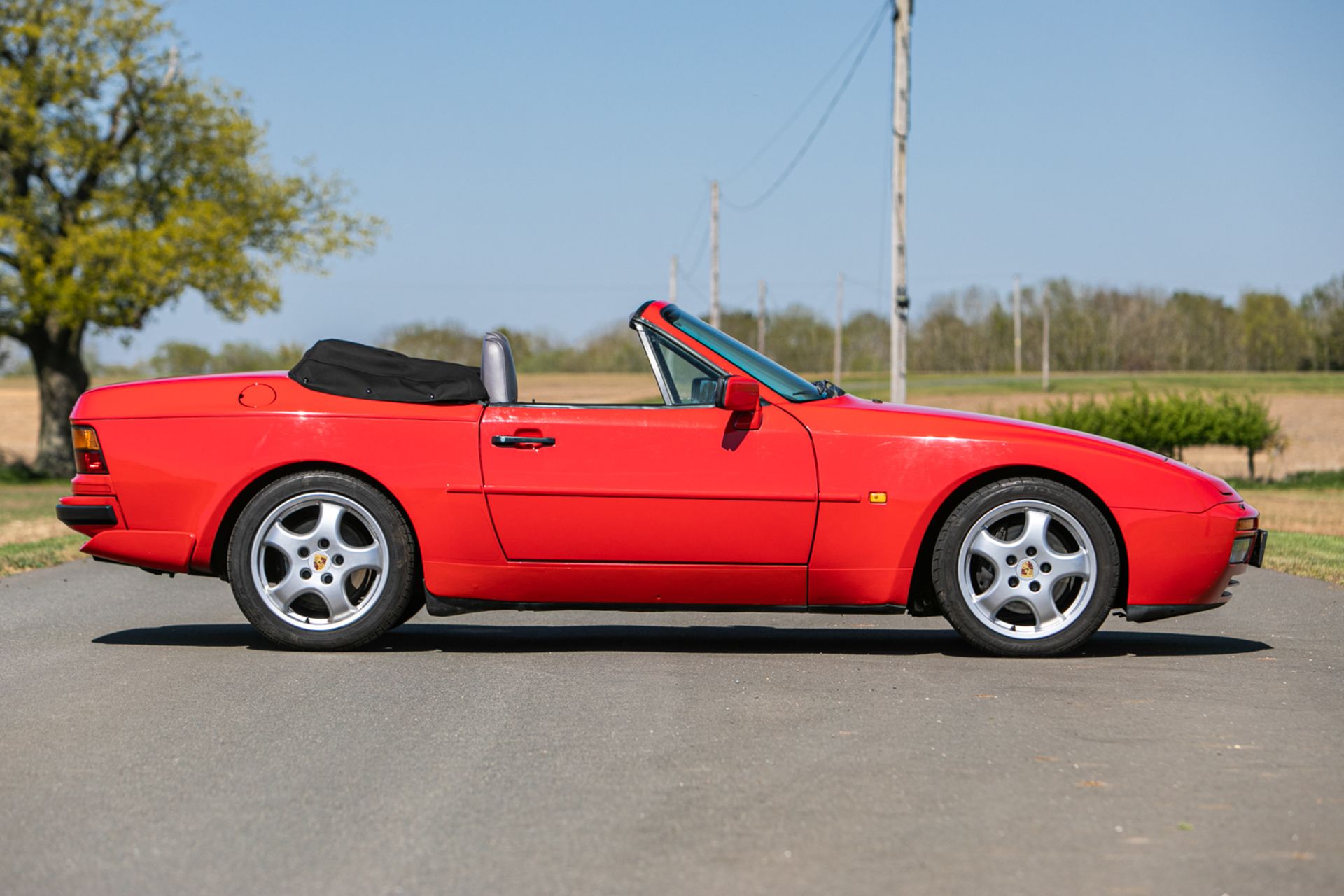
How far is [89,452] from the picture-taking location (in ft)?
21.4

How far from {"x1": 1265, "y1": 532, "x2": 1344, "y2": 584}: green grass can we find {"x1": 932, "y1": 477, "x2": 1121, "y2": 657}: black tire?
417cm

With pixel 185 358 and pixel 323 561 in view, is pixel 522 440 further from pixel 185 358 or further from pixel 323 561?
pixel 185 358

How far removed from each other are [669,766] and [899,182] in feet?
60.5

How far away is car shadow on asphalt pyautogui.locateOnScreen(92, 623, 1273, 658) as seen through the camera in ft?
21.4

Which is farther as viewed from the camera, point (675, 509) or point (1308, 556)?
point (1308, 556)

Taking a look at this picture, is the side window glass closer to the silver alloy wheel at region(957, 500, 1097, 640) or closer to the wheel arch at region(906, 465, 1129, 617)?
the wheel arch at region(906, 465, 1129, 617)

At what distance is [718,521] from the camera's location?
608 cm

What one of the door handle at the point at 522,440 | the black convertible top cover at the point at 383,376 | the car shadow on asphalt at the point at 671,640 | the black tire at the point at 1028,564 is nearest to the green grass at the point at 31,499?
the car shadow on asphalt at the point at 671,640

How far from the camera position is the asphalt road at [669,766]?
3.33m

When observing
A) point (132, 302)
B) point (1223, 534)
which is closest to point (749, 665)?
point (1223, 534)

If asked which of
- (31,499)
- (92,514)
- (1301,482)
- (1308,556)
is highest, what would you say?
(92,514)

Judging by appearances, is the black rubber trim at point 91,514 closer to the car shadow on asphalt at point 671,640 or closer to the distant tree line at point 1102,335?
the car shadow on asphalt at point 671,640

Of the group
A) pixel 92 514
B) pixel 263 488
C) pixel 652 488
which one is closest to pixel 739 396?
pixel 652 488

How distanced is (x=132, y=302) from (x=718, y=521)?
27942mm
